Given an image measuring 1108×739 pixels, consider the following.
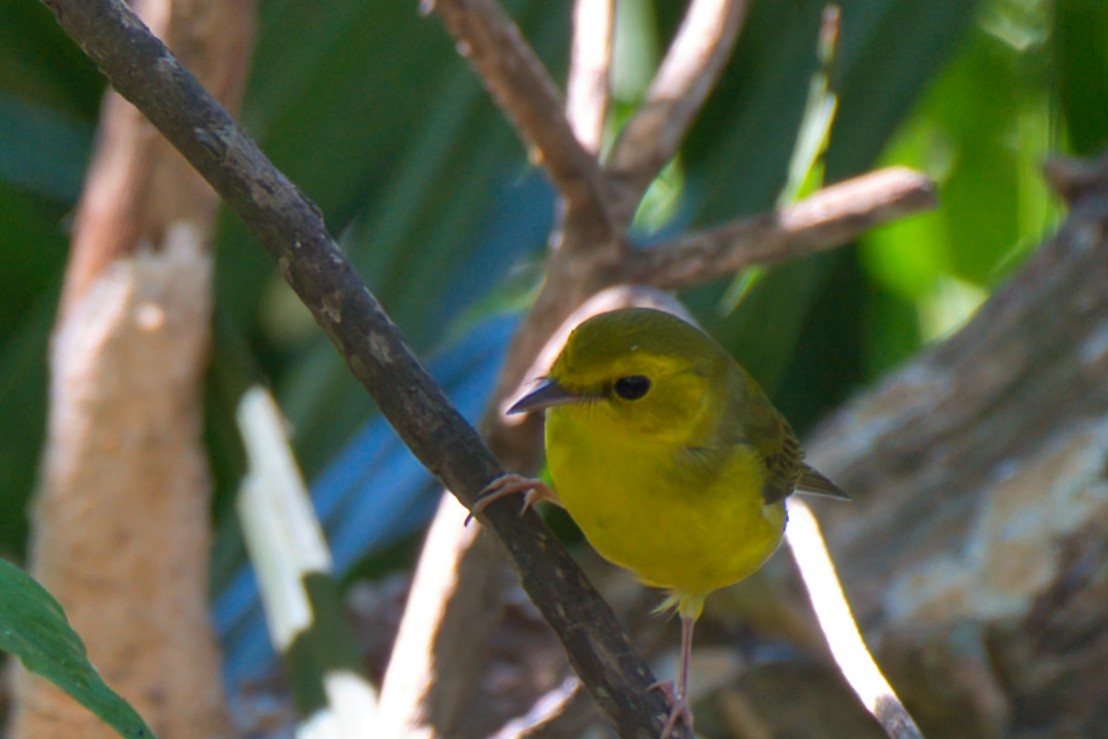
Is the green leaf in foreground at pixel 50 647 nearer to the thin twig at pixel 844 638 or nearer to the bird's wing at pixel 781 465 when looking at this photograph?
the thin twig at pixel 844 638

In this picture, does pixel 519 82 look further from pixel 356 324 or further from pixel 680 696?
pixel 680 696

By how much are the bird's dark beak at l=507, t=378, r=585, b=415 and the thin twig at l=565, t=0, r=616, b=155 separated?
0.68m

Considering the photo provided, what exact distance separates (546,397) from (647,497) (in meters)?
0.23

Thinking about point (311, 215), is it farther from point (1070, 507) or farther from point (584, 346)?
point (1070, 507)

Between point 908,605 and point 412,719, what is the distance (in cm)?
130

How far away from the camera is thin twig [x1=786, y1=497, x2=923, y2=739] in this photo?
4.66 ft

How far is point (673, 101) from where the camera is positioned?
7.70 feet

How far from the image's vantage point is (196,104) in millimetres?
1283

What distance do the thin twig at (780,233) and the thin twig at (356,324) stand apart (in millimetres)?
855

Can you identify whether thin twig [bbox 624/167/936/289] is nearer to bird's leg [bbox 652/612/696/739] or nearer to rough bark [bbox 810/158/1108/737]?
bird's leg [bbox 652/612/696/739]

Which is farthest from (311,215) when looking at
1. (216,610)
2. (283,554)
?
(216,610)

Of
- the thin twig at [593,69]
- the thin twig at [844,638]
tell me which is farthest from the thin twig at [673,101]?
the thin twig at [844,638]

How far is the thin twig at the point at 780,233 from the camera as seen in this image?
2.21m

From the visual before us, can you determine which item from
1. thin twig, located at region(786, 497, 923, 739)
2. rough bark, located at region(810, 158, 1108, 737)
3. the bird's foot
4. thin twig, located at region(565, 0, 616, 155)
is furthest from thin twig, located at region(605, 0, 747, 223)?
rough bark, located at region(810, 158, 1108, 737)
